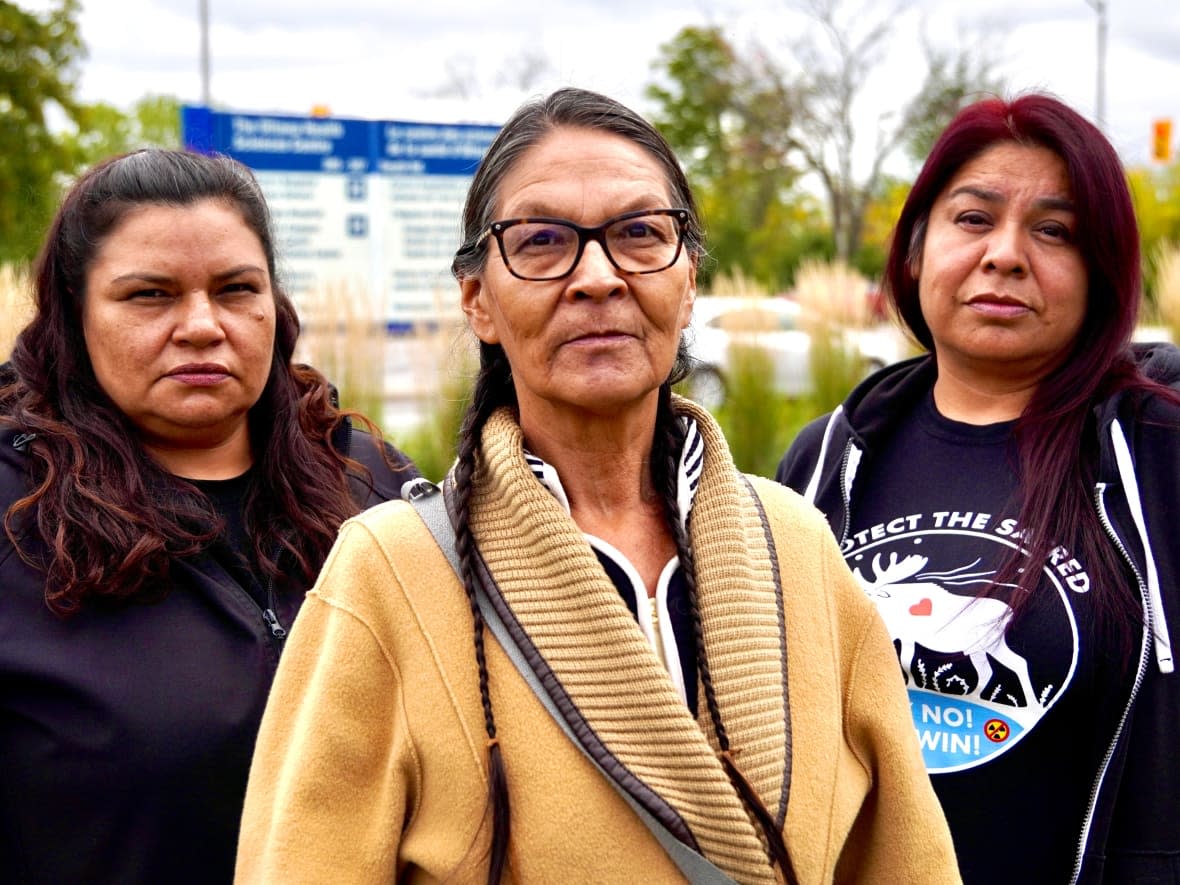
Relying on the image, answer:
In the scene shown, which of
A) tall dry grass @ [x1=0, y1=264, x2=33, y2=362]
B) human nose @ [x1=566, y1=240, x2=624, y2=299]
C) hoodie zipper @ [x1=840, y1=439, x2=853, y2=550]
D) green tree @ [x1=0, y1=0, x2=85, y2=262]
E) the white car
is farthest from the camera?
green tree @ [x1=0, y1=0, x2=85, y2=262]

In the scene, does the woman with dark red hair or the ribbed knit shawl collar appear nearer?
the ribbed knit shawl collar

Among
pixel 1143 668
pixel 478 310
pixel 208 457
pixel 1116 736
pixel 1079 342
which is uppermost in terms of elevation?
pixel 478 310

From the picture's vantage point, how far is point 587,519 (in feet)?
5.74

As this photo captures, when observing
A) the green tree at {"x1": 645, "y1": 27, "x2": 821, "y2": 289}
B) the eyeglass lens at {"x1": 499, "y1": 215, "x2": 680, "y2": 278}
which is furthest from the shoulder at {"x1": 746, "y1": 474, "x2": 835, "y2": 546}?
the green tree at {"x1": 645, "y1": 27, "x2": 821, "y2": 289}

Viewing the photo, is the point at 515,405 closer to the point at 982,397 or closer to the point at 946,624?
the point at 946,624

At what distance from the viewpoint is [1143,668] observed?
2.22m

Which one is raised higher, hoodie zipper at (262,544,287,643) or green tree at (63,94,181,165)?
green tree at (63,94,181,165)

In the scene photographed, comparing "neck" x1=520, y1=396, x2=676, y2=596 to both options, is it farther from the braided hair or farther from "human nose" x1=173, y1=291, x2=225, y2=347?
"human nose" x1=173, y1=291, x2=225, y2=347

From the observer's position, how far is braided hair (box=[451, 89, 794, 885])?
4.99ft

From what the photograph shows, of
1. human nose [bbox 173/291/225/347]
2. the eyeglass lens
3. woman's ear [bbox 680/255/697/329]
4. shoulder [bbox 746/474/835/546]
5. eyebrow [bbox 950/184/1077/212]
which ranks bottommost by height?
shoulder [bbox 746/474/835/546]

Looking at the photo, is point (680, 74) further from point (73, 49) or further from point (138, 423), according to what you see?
point (138, 423)

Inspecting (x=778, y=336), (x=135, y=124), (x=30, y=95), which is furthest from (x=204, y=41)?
(x=135, y=124)

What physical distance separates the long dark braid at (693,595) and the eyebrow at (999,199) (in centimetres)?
105

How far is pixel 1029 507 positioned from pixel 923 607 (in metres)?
0.28
